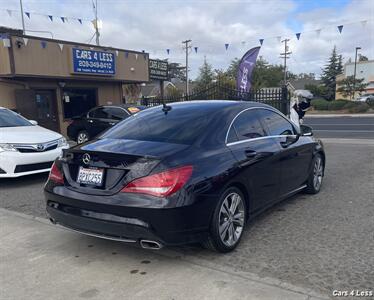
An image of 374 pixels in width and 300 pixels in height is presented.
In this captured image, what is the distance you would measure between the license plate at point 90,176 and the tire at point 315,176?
348 cm

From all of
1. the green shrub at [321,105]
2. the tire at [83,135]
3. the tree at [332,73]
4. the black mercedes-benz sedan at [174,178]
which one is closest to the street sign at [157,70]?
the tire at [83,135]

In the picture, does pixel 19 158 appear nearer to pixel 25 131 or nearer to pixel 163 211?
pixel 25 131

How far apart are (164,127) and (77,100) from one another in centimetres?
1445

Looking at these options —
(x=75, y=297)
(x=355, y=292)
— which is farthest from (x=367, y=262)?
(x=75, y=297)

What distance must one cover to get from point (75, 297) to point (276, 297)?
159cm

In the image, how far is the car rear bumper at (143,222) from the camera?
334 centimetres

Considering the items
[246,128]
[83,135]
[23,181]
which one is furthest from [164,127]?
[83,135]

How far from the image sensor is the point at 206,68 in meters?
65.3

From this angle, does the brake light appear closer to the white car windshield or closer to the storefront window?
the white car windshield

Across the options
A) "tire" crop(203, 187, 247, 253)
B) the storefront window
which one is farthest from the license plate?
the storefront window

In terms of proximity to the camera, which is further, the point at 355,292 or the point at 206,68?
the point at 206,68

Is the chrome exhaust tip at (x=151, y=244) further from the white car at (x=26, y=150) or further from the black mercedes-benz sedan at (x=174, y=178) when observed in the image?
the white car at (x=26, y=150)

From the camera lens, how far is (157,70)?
2455cm

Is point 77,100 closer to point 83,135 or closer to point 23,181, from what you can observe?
point 83,135
